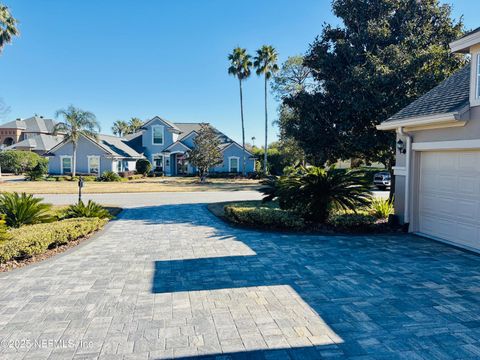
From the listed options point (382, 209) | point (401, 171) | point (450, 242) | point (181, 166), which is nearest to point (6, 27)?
point (181, 166)

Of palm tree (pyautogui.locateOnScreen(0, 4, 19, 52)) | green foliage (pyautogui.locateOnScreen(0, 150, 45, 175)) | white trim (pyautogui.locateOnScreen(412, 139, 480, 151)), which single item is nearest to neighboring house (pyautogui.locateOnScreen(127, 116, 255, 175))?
green foliage (pyautogui.locateOnScreen(0, 150, 45, 175))

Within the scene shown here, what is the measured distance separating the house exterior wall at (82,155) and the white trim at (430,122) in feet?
104

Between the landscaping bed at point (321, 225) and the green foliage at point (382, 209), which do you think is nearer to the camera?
the landscaping bed at point (321, 225)

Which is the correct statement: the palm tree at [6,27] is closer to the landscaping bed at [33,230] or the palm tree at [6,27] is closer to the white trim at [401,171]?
the landscaping bed at [33,230]

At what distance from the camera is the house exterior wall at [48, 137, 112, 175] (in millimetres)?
35812

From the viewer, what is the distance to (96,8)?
50.1 ft

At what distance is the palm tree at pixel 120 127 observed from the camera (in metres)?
74.8

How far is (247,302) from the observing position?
4852 mm

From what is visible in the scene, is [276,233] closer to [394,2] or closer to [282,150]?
[394,2]

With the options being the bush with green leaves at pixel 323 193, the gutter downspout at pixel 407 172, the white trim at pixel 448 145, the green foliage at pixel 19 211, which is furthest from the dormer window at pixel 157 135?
the white trim at pixel 448 145

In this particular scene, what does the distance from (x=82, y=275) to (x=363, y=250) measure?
5982 millimetres

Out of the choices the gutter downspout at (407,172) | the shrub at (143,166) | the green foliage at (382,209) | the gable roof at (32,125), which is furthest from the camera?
the gable roof at (32,125)

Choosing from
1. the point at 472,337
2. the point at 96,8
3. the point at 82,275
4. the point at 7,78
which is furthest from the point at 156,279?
the point at 7,78

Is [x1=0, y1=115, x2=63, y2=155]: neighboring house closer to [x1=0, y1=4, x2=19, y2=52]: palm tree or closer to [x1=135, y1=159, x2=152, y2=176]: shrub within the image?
[x1=135, y1=159, x2=152, y2=176]: shrub
